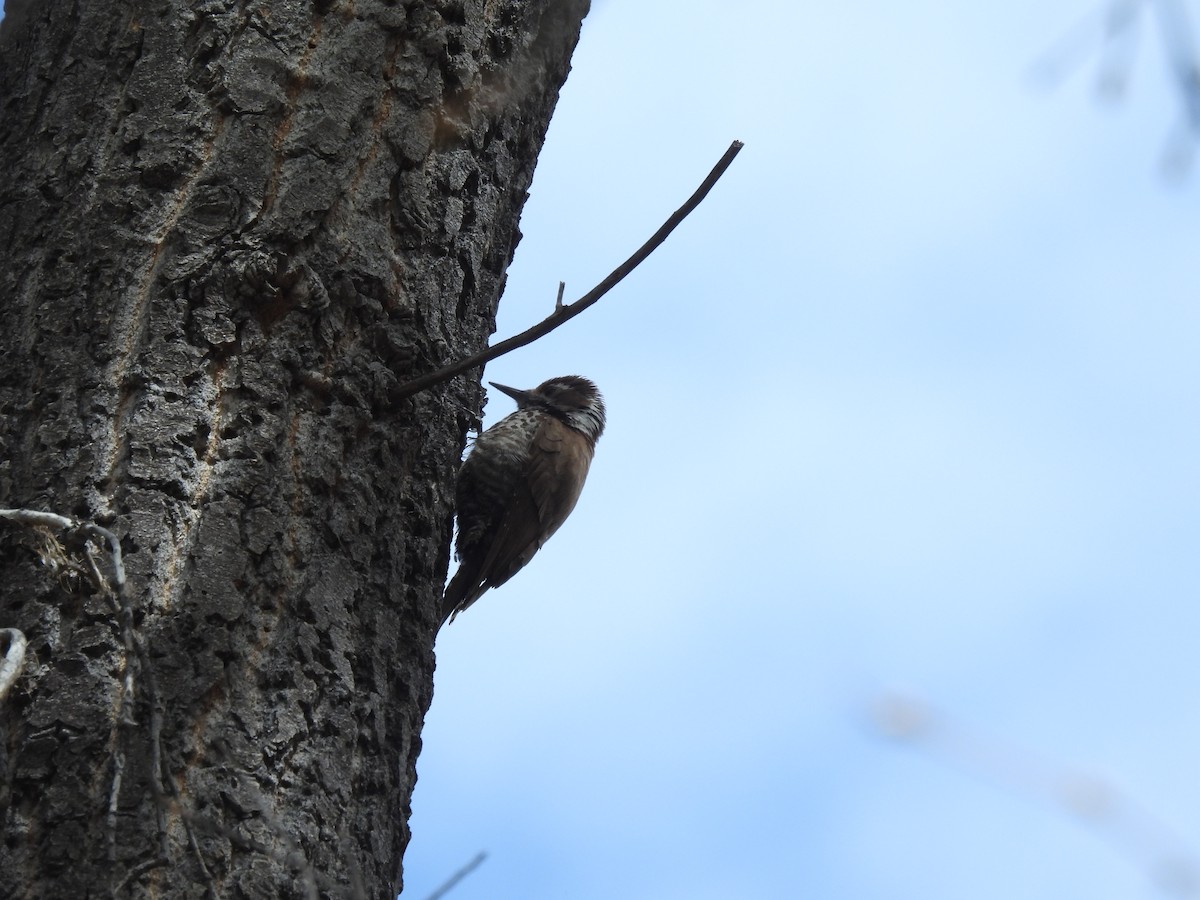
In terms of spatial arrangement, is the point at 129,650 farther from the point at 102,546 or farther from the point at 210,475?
the point at 210,475

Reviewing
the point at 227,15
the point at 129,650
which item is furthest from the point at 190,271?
the point at 129,650

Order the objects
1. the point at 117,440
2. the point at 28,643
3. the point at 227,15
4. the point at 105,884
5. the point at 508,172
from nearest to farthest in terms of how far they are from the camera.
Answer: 1. the point at 105,884
2. the point at 28,643
3. the point at 117,440
4. the point at 227,15
5. the point at 508,172

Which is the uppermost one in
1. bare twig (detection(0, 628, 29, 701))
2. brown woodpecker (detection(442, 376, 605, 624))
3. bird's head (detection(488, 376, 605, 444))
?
bird's head (detection(488, 376, 605, 444))

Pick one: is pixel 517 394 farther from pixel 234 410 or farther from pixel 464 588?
pixel 234 410

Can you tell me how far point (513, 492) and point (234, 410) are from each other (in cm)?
219

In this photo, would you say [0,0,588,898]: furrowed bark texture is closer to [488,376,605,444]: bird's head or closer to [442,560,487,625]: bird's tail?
[442,560,487,625]: bird's tail

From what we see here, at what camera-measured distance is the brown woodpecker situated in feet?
13.5

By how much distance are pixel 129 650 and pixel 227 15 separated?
1.21m

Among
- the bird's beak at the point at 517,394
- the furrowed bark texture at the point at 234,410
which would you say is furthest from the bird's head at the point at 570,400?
the furrowed bark texture at the point at 234,410

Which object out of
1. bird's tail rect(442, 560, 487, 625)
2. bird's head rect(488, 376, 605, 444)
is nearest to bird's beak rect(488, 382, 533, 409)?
bird's head rect(488, 376, 605, 444)

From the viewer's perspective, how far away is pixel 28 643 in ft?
6.09

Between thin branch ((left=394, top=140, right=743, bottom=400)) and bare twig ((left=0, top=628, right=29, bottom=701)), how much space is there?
83cm

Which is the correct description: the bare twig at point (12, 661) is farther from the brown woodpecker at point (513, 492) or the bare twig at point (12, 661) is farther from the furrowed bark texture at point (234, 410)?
the brown woodpecker at point (513, 492)

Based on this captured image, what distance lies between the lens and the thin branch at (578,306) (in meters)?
2.19
